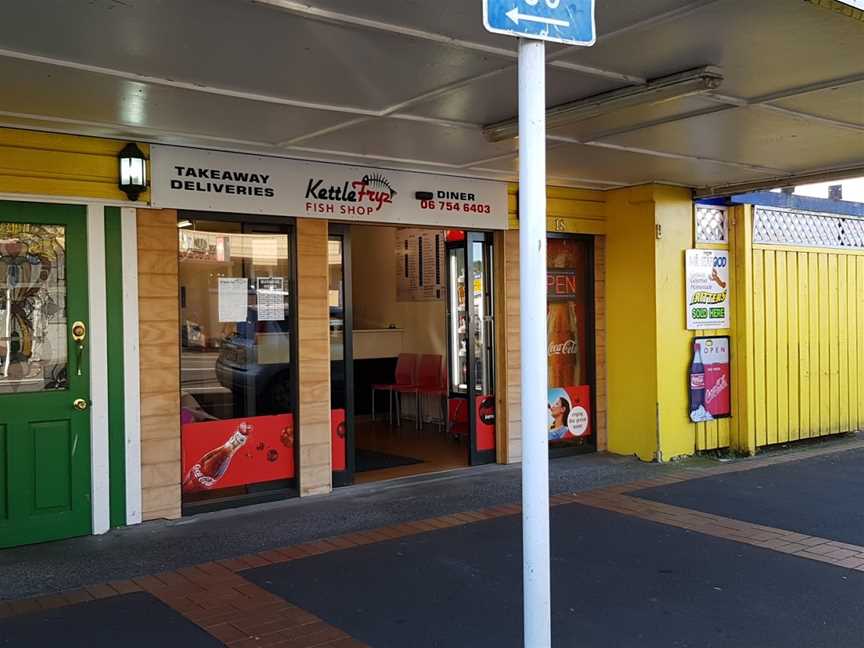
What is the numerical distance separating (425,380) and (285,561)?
578cm

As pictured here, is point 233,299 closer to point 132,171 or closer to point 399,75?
point 132,171

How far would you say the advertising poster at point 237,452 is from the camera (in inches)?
251

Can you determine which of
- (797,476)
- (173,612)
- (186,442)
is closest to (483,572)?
(173,612)

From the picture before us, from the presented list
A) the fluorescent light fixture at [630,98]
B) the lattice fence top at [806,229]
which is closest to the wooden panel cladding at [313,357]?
the fluorescent light fixture at [630,98]

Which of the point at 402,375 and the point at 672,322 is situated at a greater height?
the point at 672,322

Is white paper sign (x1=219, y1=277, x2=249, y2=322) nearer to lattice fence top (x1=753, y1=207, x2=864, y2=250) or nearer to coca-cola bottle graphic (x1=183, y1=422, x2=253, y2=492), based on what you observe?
coca-cola bottle graphic (x1=183, y1=422, x2=253, y2=492)

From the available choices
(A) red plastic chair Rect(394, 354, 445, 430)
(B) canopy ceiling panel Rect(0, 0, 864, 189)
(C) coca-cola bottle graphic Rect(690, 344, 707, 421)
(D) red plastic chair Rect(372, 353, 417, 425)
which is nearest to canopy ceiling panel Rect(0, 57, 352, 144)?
(B) canopy ceiling panel Rect(0, 0, 864, 189)

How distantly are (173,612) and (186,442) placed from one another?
2.06 m

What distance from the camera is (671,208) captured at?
334 inches

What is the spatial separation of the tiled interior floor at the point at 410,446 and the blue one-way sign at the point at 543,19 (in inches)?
218

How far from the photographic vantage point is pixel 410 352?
11.6 meters

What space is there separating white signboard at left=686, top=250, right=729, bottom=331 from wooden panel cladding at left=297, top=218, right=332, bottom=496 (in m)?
3.90

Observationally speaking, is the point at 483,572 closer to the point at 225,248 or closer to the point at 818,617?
the point at 818,617

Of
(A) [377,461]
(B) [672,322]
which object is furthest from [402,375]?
(B) [672,322]
